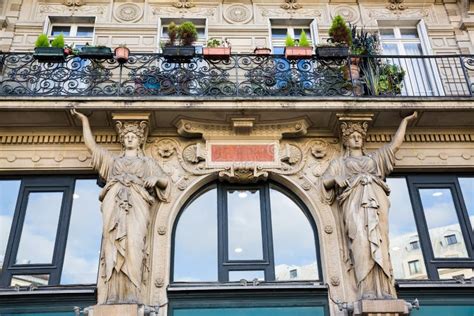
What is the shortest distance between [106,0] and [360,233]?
732 cm

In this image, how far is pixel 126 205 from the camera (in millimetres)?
7008

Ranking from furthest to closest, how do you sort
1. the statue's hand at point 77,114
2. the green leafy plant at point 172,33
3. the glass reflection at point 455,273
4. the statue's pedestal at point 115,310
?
the green leafy plant at point 172,33, the statue's hand at point 77,114, the glass reflection at point 455,273, the statue's pedestal at point 115,310

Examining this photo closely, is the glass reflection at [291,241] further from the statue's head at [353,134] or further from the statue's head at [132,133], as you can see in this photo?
the statue's head at [132,133]

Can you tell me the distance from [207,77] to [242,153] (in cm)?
156

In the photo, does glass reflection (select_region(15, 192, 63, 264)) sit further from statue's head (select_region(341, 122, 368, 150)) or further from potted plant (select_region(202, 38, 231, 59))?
statue's head (select_region(341, 122, 368, 150))

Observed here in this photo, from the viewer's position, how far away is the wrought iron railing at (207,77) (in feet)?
27.1

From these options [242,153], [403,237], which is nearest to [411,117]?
[403,237]

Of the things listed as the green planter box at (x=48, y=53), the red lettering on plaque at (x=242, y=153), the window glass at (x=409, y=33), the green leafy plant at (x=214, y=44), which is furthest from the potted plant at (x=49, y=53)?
the window glass at (x=409, y=33)

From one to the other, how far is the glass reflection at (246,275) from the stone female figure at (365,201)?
4.46 ft

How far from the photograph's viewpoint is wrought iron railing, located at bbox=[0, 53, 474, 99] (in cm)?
825

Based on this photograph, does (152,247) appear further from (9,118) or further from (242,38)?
(242,38)

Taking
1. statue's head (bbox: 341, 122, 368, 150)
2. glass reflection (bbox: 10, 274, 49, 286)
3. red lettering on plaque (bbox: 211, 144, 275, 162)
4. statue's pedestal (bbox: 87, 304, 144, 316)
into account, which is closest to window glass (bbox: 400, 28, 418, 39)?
statue's head (bbox: 341, 122, 368, 150)

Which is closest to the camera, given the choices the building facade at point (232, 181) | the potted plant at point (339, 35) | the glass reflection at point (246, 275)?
the building facade at point (232, 181)

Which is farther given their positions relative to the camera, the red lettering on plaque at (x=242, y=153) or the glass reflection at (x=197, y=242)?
the red lettering on plaque at (x=242, y=153)
